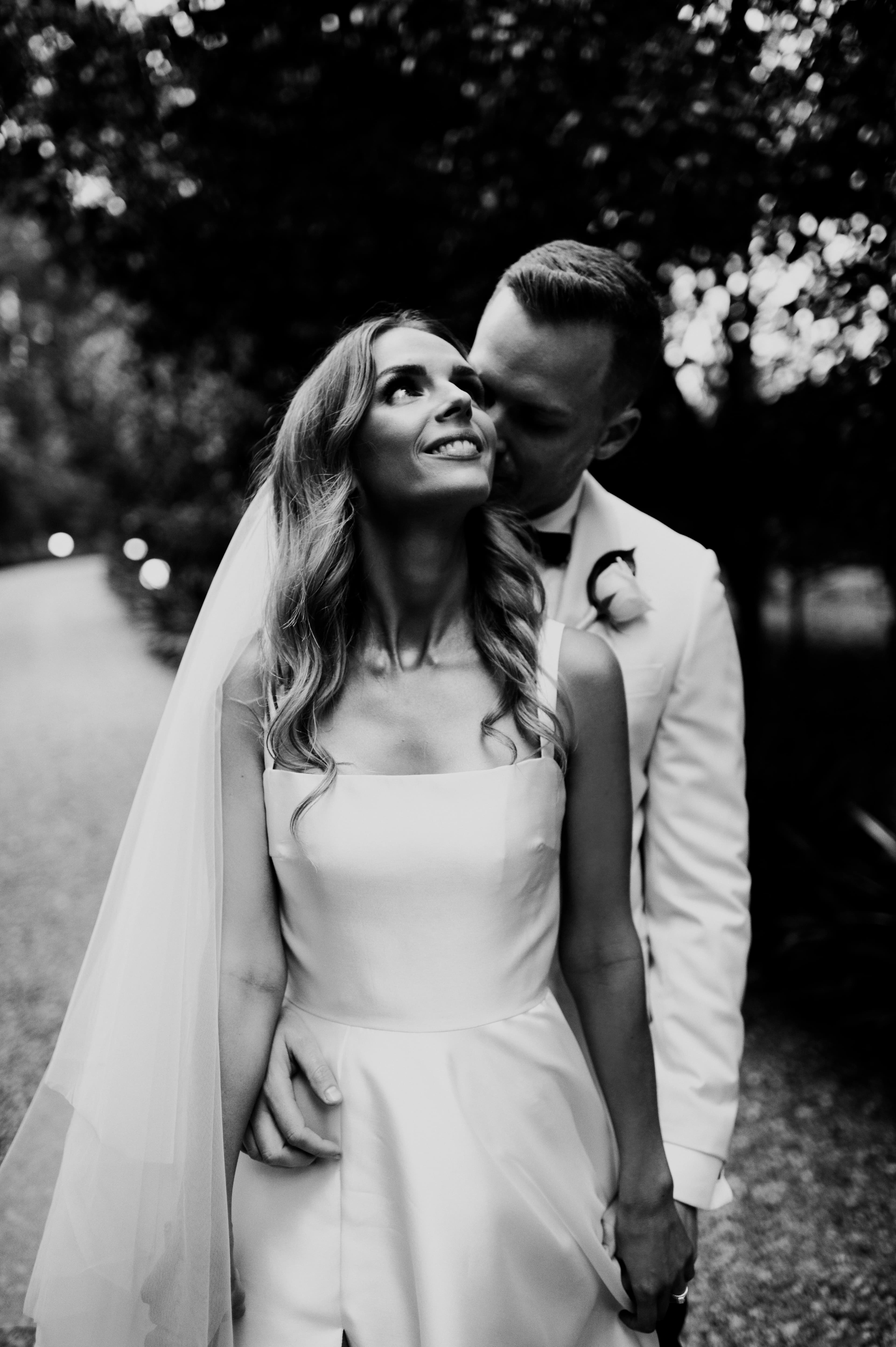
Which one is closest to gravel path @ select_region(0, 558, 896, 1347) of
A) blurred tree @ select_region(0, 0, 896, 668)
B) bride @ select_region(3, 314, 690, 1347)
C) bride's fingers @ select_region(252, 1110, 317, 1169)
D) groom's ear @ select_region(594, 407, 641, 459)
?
bride @ select_region(3, 314, 690, 1347)

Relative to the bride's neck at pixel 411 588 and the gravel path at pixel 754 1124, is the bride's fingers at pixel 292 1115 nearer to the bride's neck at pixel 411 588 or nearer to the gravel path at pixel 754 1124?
the bride's neck at pixel 411 588

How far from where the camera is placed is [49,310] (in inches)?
1062

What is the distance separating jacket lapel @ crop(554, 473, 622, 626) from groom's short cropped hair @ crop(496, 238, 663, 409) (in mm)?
223

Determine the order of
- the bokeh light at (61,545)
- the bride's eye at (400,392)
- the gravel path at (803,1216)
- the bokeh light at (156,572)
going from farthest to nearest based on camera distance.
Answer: the bokeh light at (156,572) < the bokeh light at (61,545) < the gravel path at (803,1216) < the bride's eye at (400,392)

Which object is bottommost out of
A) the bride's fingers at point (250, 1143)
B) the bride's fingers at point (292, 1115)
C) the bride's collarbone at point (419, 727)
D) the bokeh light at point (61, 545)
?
the bride's fingers at point (250, 1143)

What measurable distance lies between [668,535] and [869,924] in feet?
12.4

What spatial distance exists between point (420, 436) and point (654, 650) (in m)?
0.67

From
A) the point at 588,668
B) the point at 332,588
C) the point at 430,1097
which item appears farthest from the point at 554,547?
the point at 430,1097

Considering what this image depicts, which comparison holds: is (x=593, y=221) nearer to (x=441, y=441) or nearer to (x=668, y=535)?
(x=668, y=535)

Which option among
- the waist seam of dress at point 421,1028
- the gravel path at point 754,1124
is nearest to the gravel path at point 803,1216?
the gravel path at point 754,1124

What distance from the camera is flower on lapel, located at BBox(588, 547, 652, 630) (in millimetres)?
2217

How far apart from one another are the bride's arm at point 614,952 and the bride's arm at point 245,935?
529mm

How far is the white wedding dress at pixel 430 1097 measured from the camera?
5.66 ft

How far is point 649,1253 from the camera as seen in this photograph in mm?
1877
